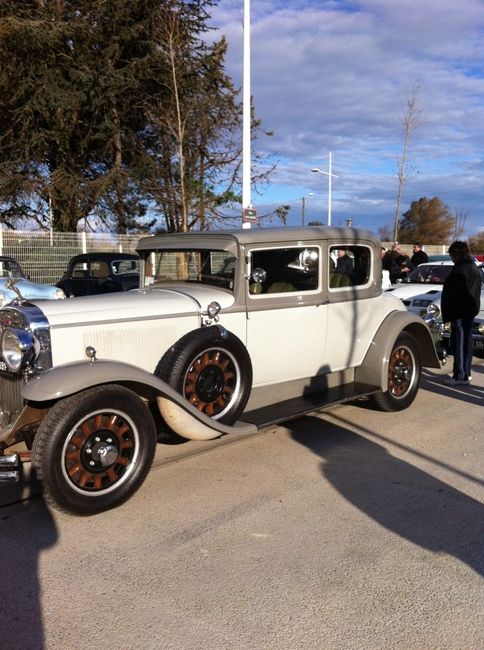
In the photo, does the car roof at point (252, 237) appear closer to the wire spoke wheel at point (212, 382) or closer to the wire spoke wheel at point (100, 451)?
the wire spoke wheel at point (212, 382)

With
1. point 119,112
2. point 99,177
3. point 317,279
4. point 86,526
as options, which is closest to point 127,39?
point 119,112

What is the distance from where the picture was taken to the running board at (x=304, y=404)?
4.78 metres

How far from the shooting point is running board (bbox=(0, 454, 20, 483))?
3512 mm

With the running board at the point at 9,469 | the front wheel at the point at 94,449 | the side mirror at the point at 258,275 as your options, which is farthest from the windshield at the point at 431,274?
the running board at the point at 9,469

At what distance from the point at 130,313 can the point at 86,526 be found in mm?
1509

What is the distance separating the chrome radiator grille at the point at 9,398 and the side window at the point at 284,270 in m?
1.97

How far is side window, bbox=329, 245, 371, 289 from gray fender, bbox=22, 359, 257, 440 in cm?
183

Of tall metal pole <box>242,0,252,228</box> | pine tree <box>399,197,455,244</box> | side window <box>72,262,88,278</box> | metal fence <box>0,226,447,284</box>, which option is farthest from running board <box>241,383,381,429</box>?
pine tree <box>399,197,455,244</box>

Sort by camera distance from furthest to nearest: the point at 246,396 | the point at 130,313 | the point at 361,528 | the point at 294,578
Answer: the point at 246,396
the point at 130,313
the point at 361,528
the point at 294,578

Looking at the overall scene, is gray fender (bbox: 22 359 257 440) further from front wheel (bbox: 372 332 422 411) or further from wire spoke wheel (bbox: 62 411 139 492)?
front wheel (bbox: 372 332 422 411)

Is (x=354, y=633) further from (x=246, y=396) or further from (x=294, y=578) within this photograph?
(x=246, y=396)

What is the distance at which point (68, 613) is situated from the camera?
9.48ft

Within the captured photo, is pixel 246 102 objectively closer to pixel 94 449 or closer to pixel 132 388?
pixel 132 388

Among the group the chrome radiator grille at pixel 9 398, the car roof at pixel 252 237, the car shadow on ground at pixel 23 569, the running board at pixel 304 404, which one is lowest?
the car shadow on ground at pixel 23 569
